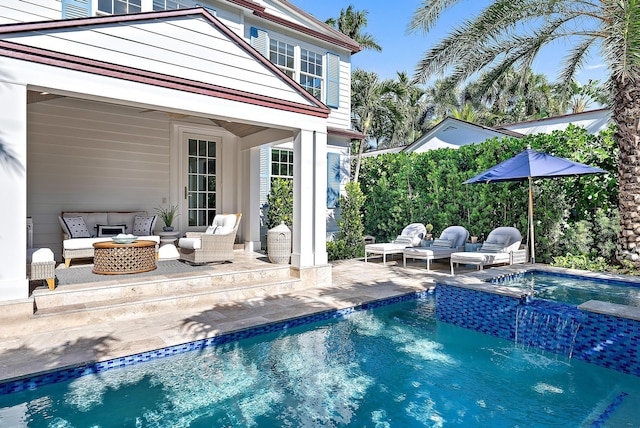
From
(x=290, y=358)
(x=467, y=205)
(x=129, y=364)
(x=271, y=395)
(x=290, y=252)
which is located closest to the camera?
(x=271, y=395)

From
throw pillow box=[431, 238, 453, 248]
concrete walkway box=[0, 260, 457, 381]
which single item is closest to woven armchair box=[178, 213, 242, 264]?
concrete walkway box=[0, 260, 457, 381]

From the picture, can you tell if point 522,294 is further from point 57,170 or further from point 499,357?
point 57,170

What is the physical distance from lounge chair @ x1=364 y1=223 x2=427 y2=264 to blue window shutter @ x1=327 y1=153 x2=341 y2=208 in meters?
2.46

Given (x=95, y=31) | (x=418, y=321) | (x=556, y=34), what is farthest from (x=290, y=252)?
(x=556, y=34)

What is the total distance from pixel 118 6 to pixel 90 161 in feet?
11.1

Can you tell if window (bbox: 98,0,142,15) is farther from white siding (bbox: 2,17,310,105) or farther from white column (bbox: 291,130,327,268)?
white column (bbox: 291,130,327,268)

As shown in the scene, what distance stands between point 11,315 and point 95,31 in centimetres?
373

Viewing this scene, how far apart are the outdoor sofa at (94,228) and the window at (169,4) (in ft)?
15.5

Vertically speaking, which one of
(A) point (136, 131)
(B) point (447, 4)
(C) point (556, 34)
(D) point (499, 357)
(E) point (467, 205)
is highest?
(B) point (447, 4)

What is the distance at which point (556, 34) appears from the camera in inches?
323

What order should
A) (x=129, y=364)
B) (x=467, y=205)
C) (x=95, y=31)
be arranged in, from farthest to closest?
1. (x=467, y=205)
2. (x=95, y=31)
3. (x=129, y=364)

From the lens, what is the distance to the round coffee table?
20.8ft

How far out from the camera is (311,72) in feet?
39.9

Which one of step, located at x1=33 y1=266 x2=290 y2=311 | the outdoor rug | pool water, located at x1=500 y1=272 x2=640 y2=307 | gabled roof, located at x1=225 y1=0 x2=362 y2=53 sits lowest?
pool water, located at x1=500 y1=272 x2=640 y2=307
